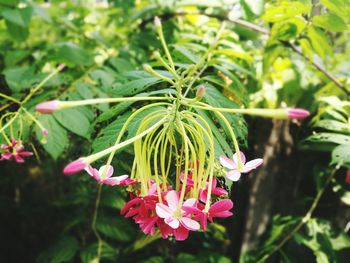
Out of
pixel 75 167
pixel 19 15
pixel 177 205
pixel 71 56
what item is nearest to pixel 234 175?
pixel 177 205

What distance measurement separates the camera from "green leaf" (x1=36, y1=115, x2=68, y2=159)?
4.02ft

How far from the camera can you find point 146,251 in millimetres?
1957

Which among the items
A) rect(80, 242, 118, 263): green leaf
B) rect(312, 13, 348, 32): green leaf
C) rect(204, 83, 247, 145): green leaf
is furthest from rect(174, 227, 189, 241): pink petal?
rect(80, 242, 118, 263): green leaf

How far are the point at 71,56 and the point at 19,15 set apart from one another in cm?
27

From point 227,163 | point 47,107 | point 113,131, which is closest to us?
point 47,107

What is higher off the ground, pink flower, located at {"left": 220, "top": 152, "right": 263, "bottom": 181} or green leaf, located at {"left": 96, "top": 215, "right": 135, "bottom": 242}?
pink flower, located at {"left": 220, "top": 152, "right": 263, "bottom": 181}

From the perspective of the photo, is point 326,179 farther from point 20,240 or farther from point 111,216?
point 20,240

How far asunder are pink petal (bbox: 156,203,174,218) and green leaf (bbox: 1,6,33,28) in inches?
48.4

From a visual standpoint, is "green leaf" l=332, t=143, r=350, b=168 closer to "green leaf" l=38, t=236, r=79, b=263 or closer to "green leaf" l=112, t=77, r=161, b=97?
"green leaf" l=112, t=77, r=161, b=97

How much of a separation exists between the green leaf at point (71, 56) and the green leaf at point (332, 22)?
0.96 metres

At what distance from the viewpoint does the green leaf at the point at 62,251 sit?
175cm

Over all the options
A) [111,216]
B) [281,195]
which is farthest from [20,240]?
[281,195]

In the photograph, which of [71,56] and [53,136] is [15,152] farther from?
[71,56]

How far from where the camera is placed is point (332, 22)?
1.27 meters
